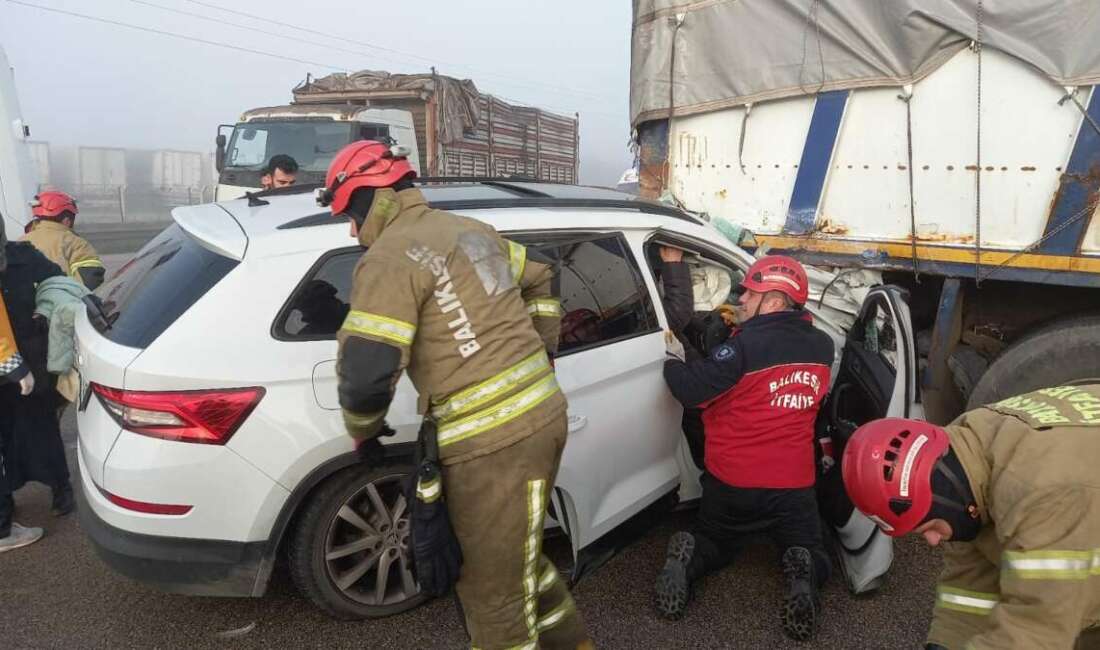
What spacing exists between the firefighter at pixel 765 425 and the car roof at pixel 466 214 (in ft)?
2.04

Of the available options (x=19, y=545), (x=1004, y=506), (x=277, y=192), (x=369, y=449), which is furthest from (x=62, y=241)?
(x=1004, y=506)

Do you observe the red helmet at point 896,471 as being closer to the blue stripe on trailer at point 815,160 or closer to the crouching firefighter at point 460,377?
the crouching firefighter at point 460,377

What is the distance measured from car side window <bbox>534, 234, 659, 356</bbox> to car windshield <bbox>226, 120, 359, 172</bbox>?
7.60 m

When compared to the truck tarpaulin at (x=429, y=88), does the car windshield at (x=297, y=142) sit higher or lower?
lower

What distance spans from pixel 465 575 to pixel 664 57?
151 inches

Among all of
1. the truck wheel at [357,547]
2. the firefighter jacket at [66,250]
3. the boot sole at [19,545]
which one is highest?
the firefighter jacket at [66,250]

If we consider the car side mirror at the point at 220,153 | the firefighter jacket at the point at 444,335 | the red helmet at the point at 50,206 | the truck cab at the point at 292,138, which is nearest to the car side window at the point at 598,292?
the firefighter jacket at the point at 444,335

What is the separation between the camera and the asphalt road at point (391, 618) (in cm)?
274

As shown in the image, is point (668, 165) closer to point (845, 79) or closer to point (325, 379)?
point (845, 79)

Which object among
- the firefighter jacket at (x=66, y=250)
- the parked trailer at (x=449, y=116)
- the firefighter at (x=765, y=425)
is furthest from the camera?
the parked trailer at (x=449, y=116)

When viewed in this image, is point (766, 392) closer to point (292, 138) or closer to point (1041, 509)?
point (1041, 509)

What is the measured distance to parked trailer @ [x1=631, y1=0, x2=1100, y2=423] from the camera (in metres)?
3.62

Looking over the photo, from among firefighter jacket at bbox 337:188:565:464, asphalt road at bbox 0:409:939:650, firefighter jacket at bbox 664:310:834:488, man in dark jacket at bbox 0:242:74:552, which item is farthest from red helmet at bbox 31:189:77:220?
firefighter jacket at bbox 664:310:834:488

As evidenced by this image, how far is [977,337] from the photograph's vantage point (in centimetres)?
423
